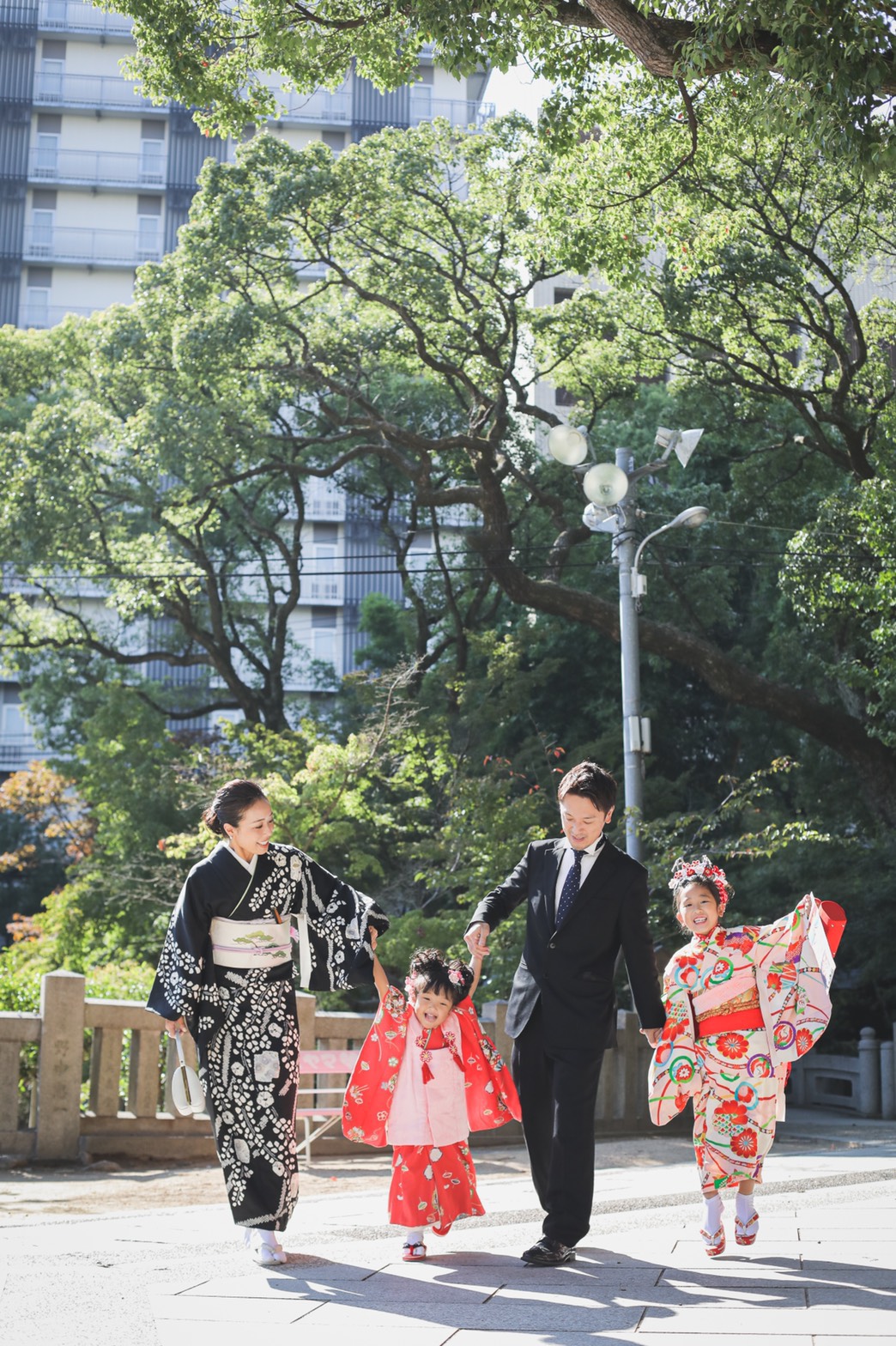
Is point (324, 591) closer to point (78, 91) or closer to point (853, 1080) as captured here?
point (78, 91)

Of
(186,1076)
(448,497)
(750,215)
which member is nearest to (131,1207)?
(186,1076)

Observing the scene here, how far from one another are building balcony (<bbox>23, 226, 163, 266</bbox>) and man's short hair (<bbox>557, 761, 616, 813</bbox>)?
39525 mm

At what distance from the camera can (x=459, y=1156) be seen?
15.6ft

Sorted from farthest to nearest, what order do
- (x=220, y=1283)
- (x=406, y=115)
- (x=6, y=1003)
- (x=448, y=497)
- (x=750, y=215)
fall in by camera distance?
(x=406, y=115), (x=448, y=497), (x=750, y=215), (x=6, y=1003), (x=220, y=1283)

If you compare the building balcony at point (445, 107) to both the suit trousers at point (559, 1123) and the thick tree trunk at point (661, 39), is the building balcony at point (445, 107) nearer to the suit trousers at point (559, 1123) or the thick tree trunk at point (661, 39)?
the thick tree trunk at point (661, 39)

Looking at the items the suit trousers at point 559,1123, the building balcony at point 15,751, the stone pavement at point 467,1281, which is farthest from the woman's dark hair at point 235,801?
the building balcony at point 15,751

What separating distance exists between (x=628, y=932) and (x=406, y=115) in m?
41.0

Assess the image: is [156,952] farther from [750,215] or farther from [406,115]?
[406,115]

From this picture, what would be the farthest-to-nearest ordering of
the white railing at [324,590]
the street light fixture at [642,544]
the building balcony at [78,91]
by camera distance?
1. the building balcony at [78,91]
2. the white railing at [324,590]
3. the street light fixture at [642,544]

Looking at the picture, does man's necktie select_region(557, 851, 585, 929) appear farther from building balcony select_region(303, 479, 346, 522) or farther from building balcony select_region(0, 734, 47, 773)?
building balcony select_region(303, 479, 346, 522)

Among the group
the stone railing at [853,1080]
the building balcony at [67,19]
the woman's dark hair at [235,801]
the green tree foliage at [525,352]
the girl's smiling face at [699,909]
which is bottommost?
the stone railing at [853,1080]

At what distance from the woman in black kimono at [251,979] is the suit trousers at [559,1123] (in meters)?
0.67

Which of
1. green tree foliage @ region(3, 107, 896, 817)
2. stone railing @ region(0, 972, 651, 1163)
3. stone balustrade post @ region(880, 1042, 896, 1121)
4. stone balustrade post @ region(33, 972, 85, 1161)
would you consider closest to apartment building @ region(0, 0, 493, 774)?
green tree foliage @ region(3, 107, 896, 817)

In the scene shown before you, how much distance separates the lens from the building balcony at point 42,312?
40.6 meters
